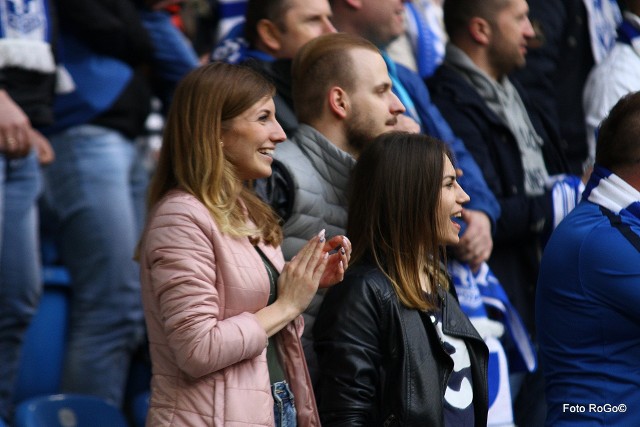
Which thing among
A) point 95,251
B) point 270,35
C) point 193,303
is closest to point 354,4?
point 270,35

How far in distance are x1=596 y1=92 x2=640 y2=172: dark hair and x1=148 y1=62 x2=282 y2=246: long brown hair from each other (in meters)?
1.16

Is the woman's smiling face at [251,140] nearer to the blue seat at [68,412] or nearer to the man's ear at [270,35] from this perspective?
the man's ear at [270,35]

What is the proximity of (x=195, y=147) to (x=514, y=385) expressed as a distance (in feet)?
7.12

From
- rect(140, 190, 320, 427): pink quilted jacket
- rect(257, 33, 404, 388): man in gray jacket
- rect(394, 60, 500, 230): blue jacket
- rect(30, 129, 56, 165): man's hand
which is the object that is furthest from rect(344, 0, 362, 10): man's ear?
rect(140, 190, 320, 427): pink quilted jacket

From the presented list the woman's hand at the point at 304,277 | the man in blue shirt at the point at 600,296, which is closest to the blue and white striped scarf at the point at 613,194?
the man in blue shirt at the point at 600,296

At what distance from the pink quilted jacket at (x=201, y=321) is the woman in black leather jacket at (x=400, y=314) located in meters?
0.31

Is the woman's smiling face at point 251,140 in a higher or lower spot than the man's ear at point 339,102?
higher

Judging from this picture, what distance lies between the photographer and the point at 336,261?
3510 mm

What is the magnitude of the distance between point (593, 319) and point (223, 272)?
1.24 m

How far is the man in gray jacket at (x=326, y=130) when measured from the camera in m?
4.08

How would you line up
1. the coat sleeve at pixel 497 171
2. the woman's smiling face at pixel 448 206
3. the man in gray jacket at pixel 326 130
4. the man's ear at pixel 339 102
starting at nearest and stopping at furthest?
the woman's smiling face at pixel 448 206, the man in gray jacket at pixel 326 130, the man's ear at pixel 339 102, the coat sleeve at pixel 497 171

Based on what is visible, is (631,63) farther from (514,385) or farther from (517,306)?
(514,385)

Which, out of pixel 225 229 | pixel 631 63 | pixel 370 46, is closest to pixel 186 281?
pixel 225 229

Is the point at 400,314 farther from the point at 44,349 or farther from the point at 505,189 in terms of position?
the point at 44,349
